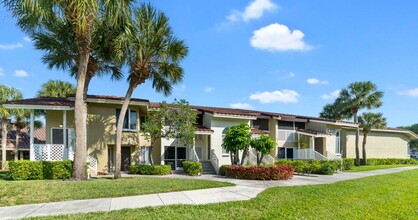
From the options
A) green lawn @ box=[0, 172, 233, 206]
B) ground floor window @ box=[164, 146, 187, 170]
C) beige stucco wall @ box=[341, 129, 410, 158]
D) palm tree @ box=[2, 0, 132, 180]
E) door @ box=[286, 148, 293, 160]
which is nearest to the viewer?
green lawn @ box=[0, 172, 233, 206]

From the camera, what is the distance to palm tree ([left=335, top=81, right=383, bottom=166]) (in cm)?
3531

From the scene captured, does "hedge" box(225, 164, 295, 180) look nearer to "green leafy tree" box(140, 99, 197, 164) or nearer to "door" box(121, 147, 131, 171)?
"green leafy tree" box(140, 99, 197, 164)

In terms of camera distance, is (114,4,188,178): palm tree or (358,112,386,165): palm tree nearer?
(114,4,188,178): palm tree

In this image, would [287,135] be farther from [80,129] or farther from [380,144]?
[80,129]

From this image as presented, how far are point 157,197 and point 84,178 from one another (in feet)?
22.1

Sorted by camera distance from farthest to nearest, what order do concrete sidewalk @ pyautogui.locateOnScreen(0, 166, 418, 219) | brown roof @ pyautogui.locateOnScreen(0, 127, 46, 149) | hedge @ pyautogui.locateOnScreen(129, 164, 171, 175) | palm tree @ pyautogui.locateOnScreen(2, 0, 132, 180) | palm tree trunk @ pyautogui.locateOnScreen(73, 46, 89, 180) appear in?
brown roof @ pyautogui.locateOnScreen(0, 127, 46, 149)
hedge @ pyautogui.locateOnScreen(129, 164, 171, 175)
palm tree trunk @ pyautogui.locateOnScreen(73, 46, 89, 180)
palm tree @ pyautogui.locateOnScreen(2, 0, 132, 180)
concrete sidewalk @ pyautogui.locateOnScreen(0, 166, 418, 219)

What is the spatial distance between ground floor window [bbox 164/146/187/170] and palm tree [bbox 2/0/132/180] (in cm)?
969

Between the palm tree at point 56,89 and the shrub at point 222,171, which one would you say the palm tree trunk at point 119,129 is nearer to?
the shrub at point 222,171

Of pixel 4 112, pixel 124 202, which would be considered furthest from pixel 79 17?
pixel 4 112

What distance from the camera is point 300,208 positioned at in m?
9.92

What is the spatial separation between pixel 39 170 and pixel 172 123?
9.18m

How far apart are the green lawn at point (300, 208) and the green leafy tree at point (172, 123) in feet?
35.5

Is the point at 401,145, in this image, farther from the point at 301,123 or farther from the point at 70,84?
the point at 70,84

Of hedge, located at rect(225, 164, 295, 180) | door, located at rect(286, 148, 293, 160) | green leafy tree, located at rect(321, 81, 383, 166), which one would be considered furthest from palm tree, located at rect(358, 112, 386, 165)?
hedge, located at rect(225, 164, 295, 180)
